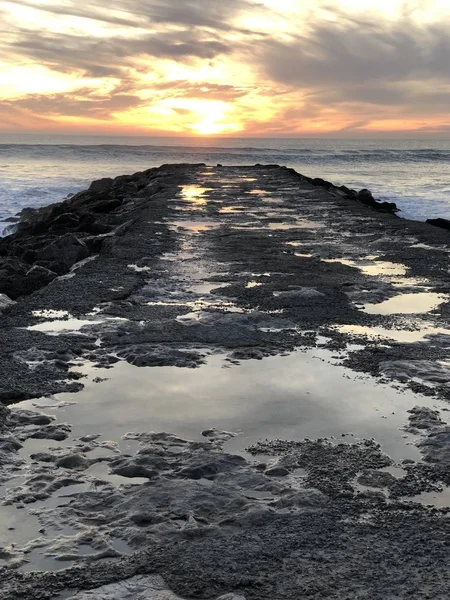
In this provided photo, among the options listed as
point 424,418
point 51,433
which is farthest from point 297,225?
point 51,433

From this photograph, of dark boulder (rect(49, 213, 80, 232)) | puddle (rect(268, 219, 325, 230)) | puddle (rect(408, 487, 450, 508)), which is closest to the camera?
puddle (rect(408, 487, 450, 508))

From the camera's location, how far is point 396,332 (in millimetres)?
5270

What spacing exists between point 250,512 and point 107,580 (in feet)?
2.18

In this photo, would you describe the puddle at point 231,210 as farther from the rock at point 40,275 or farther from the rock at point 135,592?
the rock at point 135,592

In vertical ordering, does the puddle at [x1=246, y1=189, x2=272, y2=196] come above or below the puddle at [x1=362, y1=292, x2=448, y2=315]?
above

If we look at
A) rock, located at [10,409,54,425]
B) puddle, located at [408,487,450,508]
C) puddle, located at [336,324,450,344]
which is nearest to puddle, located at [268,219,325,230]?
puddle, located at [336,324,450,344]

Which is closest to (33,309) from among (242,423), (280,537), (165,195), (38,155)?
(242,423)

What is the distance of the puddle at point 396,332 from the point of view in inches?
201

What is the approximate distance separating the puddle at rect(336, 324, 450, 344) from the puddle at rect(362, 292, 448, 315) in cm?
50

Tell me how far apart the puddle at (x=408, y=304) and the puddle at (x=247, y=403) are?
155 centimetres

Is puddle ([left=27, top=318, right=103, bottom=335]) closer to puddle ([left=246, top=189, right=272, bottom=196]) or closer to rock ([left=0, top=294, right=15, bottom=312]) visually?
rock ([left=0, top=294, right=15, bottom=312])

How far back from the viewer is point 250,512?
9.13 ft

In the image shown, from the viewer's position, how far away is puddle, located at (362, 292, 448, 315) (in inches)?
233

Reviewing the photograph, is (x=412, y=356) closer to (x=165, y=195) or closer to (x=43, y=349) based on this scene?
(x=43, y=349)
